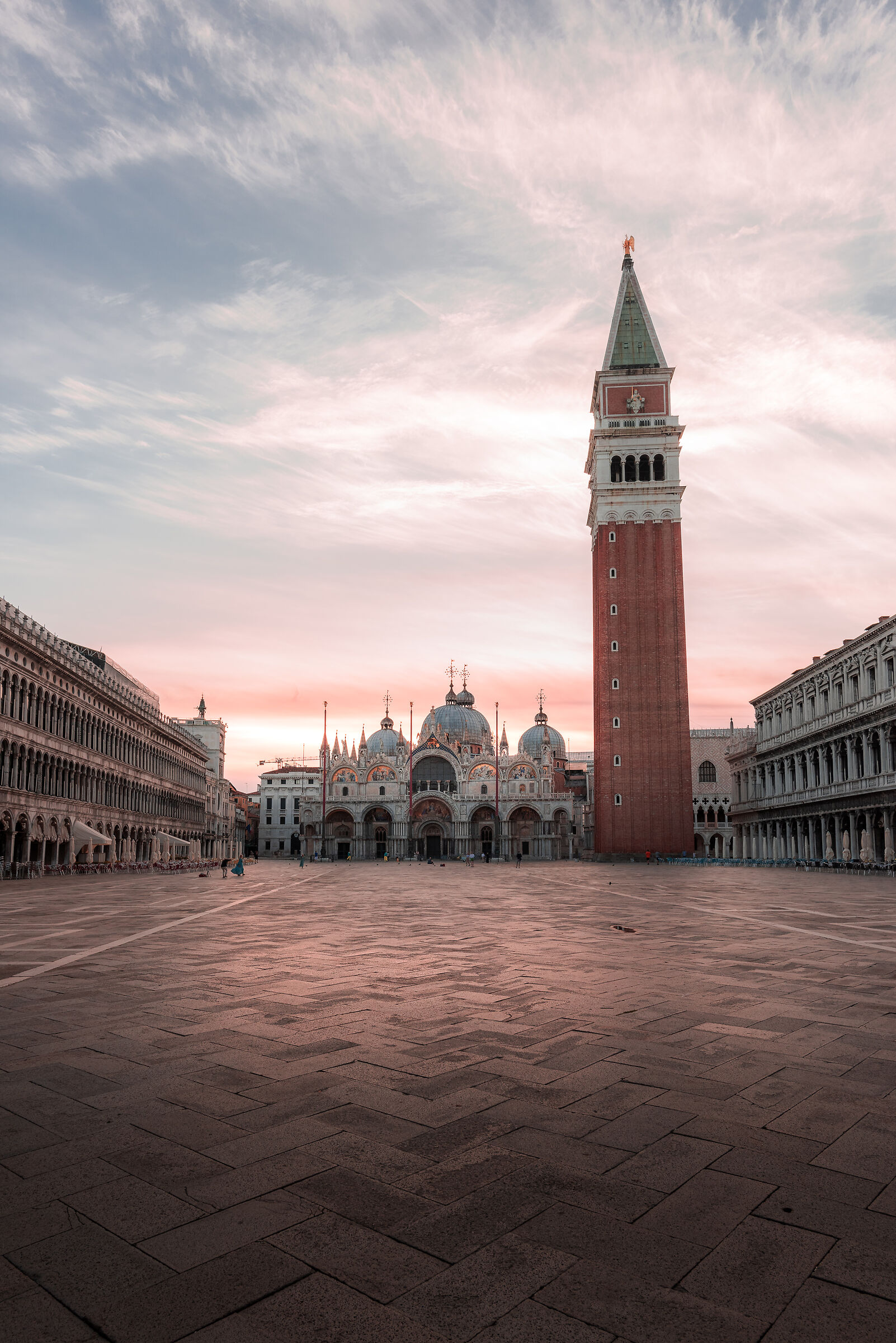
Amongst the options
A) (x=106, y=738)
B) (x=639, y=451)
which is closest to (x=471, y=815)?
(x=639, y=451)

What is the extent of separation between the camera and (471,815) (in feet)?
308

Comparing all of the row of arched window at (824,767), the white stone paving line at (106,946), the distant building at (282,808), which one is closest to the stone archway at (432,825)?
the distant building at (282,808)

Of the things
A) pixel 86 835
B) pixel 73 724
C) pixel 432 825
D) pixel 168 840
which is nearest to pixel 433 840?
pixel 432 825

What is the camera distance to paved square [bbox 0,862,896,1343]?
9.40 ft

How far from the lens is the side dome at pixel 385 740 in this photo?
108m

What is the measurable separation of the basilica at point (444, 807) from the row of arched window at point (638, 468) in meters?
36.1

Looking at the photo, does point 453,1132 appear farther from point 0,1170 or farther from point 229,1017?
point 229,1017

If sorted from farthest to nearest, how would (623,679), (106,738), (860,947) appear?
(623,679) < (106,738) < (860,947)

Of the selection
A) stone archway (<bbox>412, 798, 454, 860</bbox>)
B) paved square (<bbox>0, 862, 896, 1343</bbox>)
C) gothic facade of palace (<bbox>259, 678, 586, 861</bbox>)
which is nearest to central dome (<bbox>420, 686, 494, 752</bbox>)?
gothic facade of palace (<bbox>259, 678, 586, 861</bbox>)

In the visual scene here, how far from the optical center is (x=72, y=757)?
143 ft

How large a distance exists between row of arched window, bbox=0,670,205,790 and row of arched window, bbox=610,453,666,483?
130ft

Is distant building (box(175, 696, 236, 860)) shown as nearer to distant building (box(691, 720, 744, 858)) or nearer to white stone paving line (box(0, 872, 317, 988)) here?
distant building (box(691, 720, 744, 858))

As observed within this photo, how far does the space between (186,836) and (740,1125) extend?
74.4 meters

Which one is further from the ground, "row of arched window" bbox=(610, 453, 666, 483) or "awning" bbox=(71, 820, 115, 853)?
"row of arched window" bbox=(610, 453, 666, 483)
